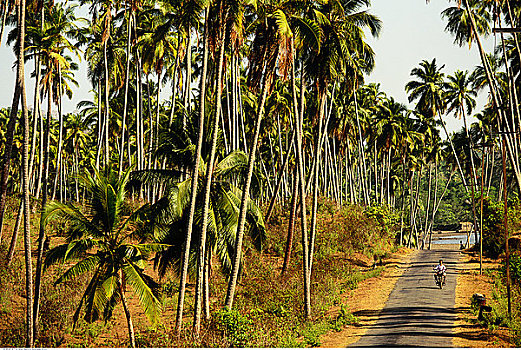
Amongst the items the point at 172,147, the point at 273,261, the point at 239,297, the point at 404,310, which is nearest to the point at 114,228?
the point at 172,147

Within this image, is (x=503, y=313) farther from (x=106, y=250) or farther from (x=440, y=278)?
(x=106, y=250)

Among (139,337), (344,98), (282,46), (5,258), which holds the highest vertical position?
(344,98)

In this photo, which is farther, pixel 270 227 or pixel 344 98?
pixel 344 98

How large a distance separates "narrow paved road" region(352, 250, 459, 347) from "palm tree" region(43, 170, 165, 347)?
25.2 ft

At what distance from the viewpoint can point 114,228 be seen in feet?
54.9

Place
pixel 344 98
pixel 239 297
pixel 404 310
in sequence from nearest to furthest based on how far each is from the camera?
Answer: pixel 404 310 < pixel 239 297 < pixel 344 98

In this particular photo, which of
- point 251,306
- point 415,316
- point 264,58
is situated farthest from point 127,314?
point 415,316

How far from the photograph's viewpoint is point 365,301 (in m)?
24.0

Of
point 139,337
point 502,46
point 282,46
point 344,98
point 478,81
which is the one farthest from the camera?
point 344,98

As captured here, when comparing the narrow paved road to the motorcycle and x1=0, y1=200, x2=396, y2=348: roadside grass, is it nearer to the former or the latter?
the motorcycle

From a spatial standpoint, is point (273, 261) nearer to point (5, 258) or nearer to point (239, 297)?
point (239, 297)

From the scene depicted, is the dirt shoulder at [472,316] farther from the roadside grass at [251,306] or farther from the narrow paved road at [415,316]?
the roadside grass at [251,306]

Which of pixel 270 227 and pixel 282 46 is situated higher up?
pixel 282 46

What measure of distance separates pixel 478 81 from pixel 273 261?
77.7ft
